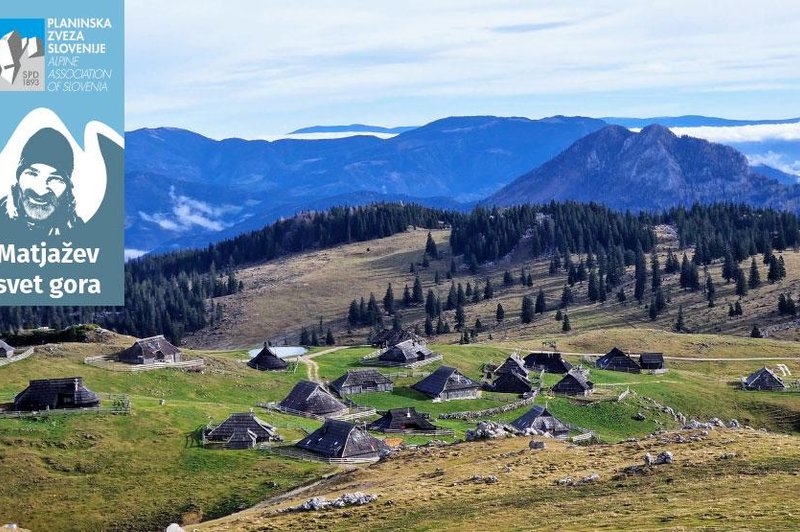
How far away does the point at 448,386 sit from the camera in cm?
12200

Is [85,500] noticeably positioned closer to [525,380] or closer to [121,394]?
[121,394]

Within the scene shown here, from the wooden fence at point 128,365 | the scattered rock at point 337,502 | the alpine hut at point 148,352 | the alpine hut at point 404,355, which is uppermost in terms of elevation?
the alpine hut at point 148,352

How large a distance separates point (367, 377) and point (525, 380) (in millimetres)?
18760

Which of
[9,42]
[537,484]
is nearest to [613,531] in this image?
[537,484]

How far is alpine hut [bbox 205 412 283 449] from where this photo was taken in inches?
3610

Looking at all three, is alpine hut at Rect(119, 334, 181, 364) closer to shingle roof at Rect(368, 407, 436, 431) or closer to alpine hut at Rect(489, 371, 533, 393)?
shingle roof at Rect(368, 407, 436, 431)

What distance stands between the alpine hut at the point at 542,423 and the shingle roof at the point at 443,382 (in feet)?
53.9

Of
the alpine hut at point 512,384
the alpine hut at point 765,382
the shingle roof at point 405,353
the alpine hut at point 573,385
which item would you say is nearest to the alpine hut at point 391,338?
the shingle roof at point 405,353

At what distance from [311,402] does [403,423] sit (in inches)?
437

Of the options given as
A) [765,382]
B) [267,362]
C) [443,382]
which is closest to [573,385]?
[443,382]

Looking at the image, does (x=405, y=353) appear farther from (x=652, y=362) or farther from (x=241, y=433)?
(x=241, y=433)

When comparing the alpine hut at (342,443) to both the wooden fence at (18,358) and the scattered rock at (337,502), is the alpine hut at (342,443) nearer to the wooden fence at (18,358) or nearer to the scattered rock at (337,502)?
Answer: the scattered rock at (337,502)

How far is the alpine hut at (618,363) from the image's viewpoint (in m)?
149

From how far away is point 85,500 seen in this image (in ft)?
264
